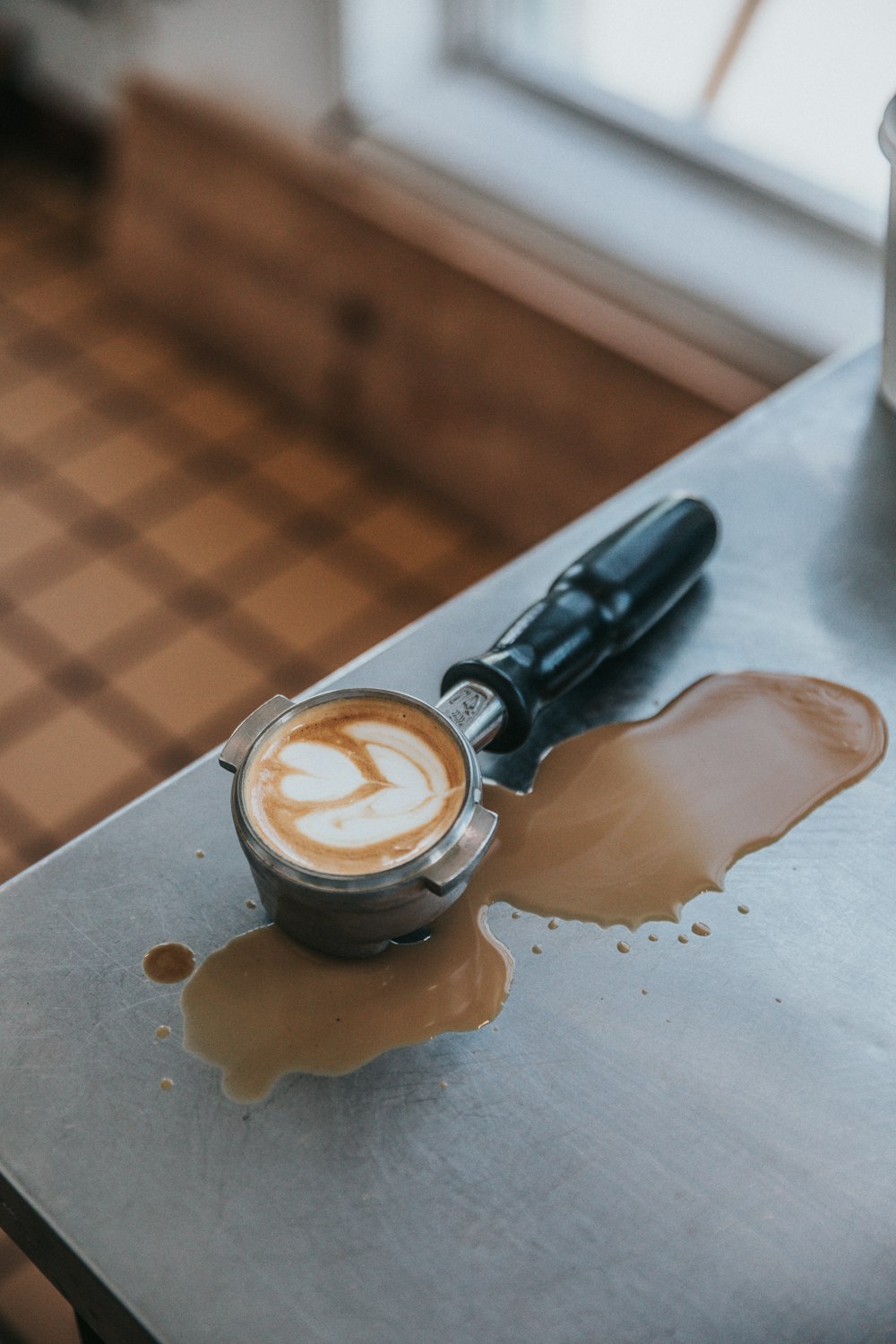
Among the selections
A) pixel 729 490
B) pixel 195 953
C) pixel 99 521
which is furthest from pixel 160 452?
pixel 195 953

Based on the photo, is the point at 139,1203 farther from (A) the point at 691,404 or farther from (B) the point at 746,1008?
(A) the point at 691,404

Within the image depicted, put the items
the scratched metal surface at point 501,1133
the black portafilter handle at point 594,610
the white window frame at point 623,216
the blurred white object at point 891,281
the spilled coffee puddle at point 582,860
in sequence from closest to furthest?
the scratched metal surface at point 501,1133 → the spilled coffee puddle at point 582,860 → the black portafilter handle at point 594,610 → the blurred white object at point 891,281 → the white window frame at point 623,216

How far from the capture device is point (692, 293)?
214 cm

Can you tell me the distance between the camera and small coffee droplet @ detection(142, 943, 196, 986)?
2.81ft

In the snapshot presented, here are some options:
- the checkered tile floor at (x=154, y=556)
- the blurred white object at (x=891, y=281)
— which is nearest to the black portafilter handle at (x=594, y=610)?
the blurred white object at (x=891, y=281)

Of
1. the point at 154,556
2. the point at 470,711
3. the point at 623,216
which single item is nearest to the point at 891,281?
the point at 470,711

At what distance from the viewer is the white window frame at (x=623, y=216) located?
2.08 meters

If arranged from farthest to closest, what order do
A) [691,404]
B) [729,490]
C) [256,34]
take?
1. [256,34]
2. [691,404]
3. [729,490]

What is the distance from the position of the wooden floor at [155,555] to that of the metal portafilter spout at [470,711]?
3.65 feet

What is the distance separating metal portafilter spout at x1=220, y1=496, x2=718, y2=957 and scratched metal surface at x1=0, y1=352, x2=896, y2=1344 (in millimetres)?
75

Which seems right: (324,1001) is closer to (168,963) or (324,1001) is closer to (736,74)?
(168,963)

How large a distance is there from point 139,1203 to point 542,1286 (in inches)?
9.4

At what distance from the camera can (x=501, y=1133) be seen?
0.79 meters

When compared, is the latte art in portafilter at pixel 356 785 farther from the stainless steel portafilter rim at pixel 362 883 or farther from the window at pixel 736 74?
the window at pixel 736 74
